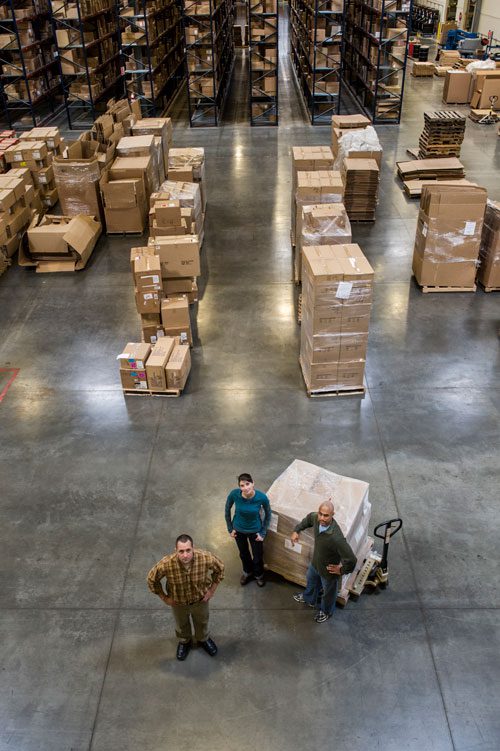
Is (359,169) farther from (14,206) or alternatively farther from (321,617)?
(321,617)

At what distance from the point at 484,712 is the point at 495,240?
656 centimetres

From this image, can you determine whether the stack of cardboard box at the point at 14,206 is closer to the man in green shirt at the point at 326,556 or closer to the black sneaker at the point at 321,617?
the man in green shirt at the point at 326,556

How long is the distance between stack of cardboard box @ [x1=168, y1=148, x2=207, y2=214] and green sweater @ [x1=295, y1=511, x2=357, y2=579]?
8117mm

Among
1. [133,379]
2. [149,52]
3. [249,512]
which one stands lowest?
[133,379]

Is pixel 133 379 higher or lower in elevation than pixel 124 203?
lower

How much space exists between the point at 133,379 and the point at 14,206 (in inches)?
225

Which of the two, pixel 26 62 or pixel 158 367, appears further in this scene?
pixel 26 62

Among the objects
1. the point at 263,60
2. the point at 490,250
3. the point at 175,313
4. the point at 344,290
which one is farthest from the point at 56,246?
the point at 263,60

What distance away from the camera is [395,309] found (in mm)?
8742

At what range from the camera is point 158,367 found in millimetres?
6910

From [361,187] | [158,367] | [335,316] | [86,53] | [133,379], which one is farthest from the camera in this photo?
[86,53]

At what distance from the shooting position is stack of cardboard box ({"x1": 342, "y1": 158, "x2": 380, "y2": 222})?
10.8 meters

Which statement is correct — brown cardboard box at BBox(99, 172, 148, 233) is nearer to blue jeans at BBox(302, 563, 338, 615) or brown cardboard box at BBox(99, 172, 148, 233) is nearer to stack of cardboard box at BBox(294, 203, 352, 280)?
stack of cardboard box at BBox(294, 203, 352, 280)

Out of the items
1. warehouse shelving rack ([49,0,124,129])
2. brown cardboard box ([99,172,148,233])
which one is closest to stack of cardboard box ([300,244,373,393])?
brown cardboard box ([99,172,148,233])
